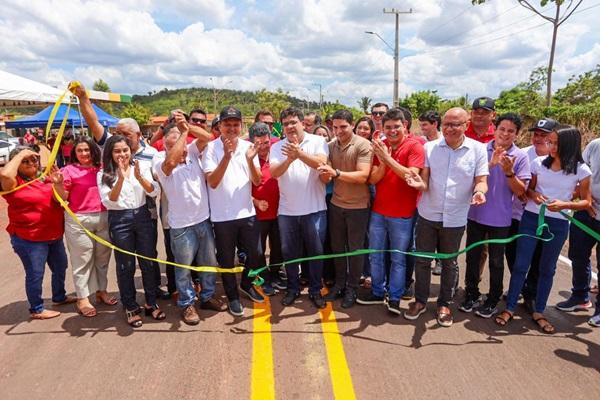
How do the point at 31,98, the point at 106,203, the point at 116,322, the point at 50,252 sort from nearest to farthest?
the point at 106,203 → the point at 116,322 → the point at 50,252 → the point at 31,98

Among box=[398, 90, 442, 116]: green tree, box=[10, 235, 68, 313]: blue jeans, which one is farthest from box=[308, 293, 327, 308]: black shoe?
box=[398, 90, 442, 116]: green tree

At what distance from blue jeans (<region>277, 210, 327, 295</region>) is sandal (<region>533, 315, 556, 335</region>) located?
2.17m

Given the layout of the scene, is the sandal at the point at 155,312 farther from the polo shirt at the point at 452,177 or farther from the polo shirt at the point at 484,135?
the polo shirt at the point at 484,135

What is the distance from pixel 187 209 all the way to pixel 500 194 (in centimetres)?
305

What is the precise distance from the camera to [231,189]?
3.69m

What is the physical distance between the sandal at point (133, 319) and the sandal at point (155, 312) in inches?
5.7

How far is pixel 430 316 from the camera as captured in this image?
3.81 m

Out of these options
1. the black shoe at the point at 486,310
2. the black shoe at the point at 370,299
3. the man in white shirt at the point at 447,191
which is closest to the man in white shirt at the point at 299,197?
the black shoe at the point at 370,299

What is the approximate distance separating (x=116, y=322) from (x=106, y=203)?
1.23m

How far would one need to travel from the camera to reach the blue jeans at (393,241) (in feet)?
12.4

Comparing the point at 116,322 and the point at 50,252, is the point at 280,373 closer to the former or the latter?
the point at 116,322

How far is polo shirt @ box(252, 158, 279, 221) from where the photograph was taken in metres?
4.24

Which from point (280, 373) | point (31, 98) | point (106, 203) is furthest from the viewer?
point (31, 98)

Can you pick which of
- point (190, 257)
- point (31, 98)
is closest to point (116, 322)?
point (190, 257)
